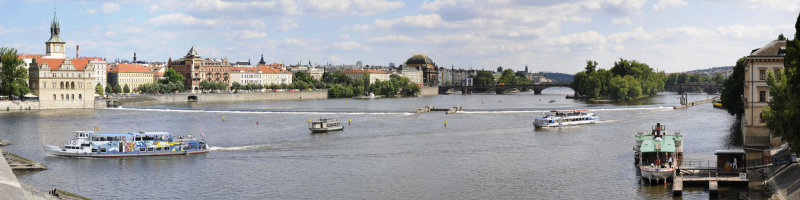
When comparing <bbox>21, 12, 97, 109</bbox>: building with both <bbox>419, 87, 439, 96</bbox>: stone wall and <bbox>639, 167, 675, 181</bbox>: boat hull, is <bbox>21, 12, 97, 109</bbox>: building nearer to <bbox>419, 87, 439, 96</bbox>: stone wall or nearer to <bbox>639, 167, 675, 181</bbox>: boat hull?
<bbox>639, 167, 675, 181</bbox>: boat hull

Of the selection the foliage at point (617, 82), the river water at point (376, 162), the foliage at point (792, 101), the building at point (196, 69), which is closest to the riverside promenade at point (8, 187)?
the river water at point (376, 162)

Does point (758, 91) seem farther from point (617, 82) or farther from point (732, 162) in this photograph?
point (617, 82)

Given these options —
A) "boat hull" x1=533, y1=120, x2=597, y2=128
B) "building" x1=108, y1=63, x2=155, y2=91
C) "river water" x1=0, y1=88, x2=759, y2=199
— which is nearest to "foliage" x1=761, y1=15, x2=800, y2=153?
"river water" x1=0, y1=88, x2=759, y2=199

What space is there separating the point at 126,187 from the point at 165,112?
53.8 metres

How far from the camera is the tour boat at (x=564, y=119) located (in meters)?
64.1

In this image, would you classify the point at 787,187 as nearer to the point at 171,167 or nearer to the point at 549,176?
the point at 549,176

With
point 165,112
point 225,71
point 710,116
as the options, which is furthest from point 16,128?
point 225,71

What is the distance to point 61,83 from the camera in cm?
9406

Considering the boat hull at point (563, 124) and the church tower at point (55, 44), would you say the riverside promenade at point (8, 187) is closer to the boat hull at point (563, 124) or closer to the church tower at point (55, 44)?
the boat hull at point (563, 124)

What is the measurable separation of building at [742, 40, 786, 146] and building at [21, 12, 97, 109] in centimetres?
7523

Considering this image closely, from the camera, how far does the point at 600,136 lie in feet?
181

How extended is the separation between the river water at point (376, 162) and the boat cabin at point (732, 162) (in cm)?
208

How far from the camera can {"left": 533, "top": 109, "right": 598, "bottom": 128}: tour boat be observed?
64.1m

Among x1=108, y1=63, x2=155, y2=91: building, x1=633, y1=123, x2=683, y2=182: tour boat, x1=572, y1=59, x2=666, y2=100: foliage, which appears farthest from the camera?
x1=108, y1=63, x2=155, y2=91: building
